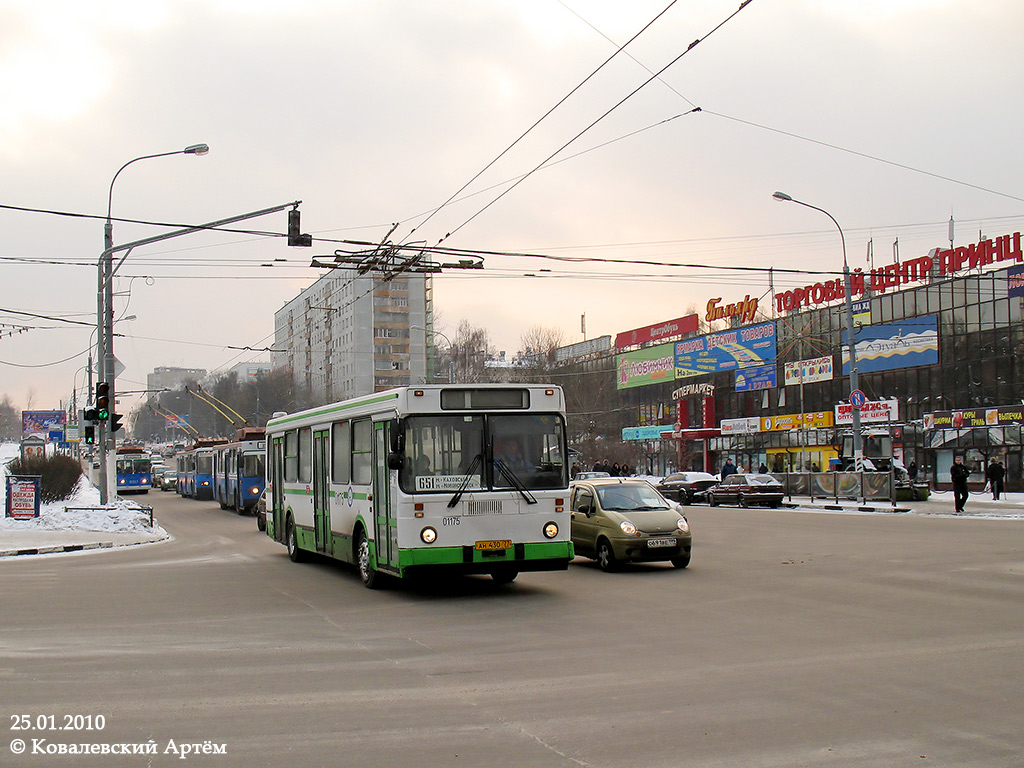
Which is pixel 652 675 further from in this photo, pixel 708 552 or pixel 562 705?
pixel 708 552

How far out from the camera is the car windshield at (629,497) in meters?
17.2

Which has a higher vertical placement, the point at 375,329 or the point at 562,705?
the point at 375,329

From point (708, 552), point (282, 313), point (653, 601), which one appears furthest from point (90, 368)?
point (653, 601)

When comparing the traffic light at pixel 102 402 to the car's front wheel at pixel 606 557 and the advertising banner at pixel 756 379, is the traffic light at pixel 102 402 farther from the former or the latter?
the advertising banner at pixel 756 379

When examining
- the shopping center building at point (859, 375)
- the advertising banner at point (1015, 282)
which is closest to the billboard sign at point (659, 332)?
the shopping center building at point (859, 375)

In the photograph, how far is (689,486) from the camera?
45375mm

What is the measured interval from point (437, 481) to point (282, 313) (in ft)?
282

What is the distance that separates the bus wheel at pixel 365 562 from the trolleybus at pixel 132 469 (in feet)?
169

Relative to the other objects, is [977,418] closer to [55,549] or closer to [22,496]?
[22,496]

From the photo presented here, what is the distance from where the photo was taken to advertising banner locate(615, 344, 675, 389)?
76.6 m

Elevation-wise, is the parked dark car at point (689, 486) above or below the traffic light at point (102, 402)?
below

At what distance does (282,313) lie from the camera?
95.7m

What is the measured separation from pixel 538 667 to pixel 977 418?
46275 mm

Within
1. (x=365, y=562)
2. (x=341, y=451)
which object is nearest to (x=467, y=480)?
(x=365, y=562)
